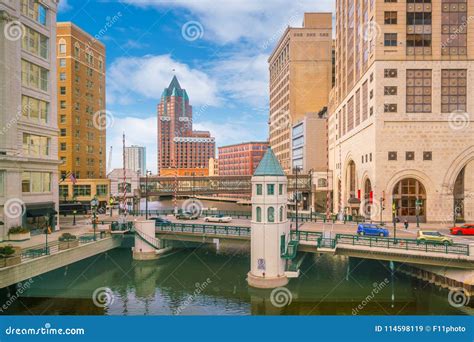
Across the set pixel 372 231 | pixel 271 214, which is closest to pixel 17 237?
pixel 271 214

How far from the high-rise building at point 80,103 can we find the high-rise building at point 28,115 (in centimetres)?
2458

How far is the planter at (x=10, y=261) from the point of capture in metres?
27.4

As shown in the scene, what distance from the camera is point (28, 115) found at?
1614 inches

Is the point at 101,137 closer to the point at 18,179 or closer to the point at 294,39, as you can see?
the point at 18,179

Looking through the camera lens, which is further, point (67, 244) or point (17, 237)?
point (17, 237)

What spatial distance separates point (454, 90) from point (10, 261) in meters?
55.4

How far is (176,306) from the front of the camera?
29.2 metres

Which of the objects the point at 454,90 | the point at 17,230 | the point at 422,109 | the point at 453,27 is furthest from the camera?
the point at 422,109

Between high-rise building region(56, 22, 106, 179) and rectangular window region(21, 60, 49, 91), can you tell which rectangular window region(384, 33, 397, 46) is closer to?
rectangular window region(21, 60, 49, 91)

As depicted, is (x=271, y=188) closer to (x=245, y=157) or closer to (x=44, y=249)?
(x=44, y=249)

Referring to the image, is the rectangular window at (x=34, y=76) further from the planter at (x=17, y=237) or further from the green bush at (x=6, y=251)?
the green bush at (x=6, y=251)

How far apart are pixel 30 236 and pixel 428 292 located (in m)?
39.5

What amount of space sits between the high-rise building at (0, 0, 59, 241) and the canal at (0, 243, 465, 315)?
809 centimetres

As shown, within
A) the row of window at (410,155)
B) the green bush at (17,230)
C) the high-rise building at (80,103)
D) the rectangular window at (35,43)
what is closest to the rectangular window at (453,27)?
the row of window at (410,155)
